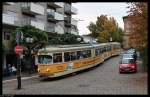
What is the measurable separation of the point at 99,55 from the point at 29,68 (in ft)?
30.5

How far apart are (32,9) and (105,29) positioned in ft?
36.0

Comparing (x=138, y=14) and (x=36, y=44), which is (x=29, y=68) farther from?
(x=138, y=14)

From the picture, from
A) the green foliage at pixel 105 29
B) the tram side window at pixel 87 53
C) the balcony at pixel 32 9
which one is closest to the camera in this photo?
the tram side window at pixel 87 53

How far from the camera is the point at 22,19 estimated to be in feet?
148

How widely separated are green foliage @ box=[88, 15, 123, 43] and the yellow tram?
9034 mm

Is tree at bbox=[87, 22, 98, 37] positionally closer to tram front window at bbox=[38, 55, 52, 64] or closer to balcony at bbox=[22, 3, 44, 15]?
balcony at bbox=[22, 3, 44, 15]

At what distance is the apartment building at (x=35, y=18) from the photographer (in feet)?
130

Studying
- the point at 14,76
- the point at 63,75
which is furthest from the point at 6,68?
the point at 63,75

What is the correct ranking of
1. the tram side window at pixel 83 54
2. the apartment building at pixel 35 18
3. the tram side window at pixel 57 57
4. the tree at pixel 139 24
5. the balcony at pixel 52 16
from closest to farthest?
the tree at pixel 139 24, the tram side window at pixel 57 57, the tram side window at pixel 83 54, the apartment building at pixel 35 18, the balcony at pixel 52 16

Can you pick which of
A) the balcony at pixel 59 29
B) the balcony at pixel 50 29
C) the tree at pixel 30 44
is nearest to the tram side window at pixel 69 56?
the tree at pixel 30 44

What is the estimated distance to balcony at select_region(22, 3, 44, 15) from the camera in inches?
1774

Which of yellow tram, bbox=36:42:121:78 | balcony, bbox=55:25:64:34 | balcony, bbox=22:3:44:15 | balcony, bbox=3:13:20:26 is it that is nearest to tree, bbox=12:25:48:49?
balcony, bbox=3:13:20:26

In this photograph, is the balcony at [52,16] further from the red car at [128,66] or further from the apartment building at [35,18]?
the red car at [128,66]

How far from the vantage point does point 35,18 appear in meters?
49.1
